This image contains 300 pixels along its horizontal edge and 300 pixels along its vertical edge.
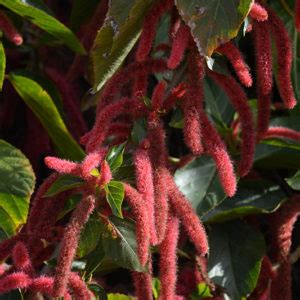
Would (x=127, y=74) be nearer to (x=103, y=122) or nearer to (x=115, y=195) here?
(x=103, y=122)

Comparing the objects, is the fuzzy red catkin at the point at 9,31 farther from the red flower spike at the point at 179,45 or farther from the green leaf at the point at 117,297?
the green leaf at the point at 117,297

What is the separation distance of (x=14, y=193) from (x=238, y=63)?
0.47 meters

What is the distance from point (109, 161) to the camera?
49.8 inches

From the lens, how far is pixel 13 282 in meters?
1.16

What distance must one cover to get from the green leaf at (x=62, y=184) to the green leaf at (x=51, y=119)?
1.25 ft

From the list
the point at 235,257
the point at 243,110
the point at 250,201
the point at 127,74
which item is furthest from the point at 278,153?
the point at 127,74

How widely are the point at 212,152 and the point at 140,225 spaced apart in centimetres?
19

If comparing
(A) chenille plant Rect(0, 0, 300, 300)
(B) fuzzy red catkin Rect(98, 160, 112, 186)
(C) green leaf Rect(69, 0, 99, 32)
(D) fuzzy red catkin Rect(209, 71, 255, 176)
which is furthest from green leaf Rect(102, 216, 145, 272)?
(C) green leaf Rect(69, 0, 99, 32)

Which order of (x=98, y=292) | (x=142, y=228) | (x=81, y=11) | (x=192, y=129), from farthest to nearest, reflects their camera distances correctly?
1. (x=81, y=11)
2. (x=98, y=292)
3. (x=192, y=129)
4. (x=142, y=228)

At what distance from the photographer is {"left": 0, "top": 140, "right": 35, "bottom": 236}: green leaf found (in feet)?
4.82

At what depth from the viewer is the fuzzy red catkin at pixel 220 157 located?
120cm

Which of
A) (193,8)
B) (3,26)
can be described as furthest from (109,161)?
(3,26)

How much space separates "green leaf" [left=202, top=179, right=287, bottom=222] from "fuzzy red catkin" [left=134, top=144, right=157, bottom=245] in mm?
432

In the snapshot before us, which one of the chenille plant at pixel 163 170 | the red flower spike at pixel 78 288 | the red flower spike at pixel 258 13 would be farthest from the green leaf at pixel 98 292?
the red flower spike at pixel 258 13
